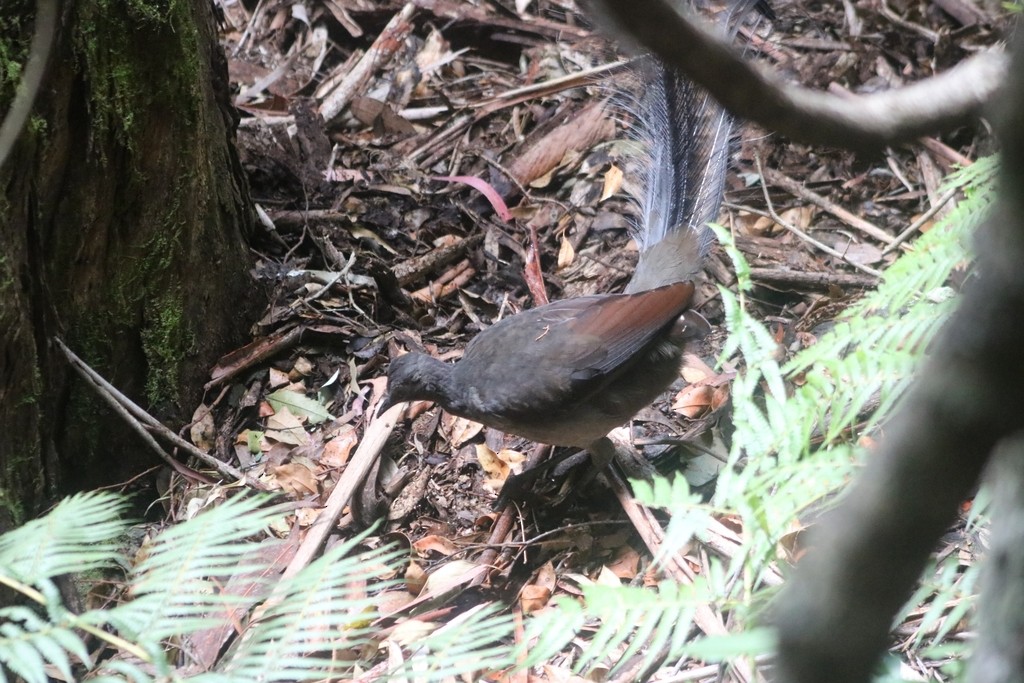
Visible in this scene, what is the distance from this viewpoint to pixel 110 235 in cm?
351

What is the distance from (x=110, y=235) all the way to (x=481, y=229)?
2.11 metres

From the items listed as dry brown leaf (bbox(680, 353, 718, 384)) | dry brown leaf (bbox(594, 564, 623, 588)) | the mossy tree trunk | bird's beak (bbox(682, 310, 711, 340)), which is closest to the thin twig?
the mossy tree trunk

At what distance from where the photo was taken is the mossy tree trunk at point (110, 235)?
2.99 m

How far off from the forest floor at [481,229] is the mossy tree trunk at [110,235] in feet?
1.23

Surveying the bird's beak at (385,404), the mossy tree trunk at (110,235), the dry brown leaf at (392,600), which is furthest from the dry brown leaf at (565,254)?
the dry brown leaf at (392,600)

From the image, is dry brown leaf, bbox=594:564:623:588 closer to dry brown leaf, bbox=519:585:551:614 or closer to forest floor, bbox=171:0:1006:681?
forest floor, bbox=171:0:1006:681

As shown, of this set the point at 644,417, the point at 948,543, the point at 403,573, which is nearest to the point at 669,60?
the point at 948,543

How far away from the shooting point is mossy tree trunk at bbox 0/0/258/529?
2988mm

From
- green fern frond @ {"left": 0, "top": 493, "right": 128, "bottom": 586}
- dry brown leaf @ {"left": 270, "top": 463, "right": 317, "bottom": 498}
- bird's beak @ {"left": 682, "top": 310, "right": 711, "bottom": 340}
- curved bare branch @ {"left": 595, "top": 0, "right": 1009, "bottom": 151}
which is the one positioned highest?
curved bare branch @ {"left": 595, "top": 0, "right": 1009, "bottom": 151}

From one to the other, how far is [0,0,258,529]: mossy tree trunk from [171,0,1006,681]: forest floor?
14.7 inches

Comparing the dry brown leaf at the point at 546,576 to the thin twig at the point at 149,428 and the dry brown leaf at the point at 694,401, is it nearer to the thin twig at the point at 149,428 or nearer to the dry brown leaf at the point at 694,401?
the dry brown leaf at the point at 694,401

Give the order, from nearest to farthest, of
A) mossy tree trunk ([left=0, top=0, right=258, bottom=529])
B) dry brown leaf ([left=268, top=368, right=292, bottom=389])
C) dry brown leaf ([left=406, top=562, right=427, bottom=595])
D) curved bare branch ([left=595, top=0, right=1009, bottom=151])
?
1. curved bare branch ([left=595, top=0, right=1009, bottom=151])
2. mossy tree trunk ([left=0, top=0, right=258, bottom=529])
3. dry brown leaf ([left=406, top=562, right=427, bottom=595])
4. dry brown leaf ([left=268, top=368, right=292, bottom=389])

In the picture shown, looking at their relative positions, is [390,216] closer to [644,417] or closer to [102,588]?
[644,417]

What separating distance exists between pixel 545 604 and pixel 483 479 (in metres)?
0.79
